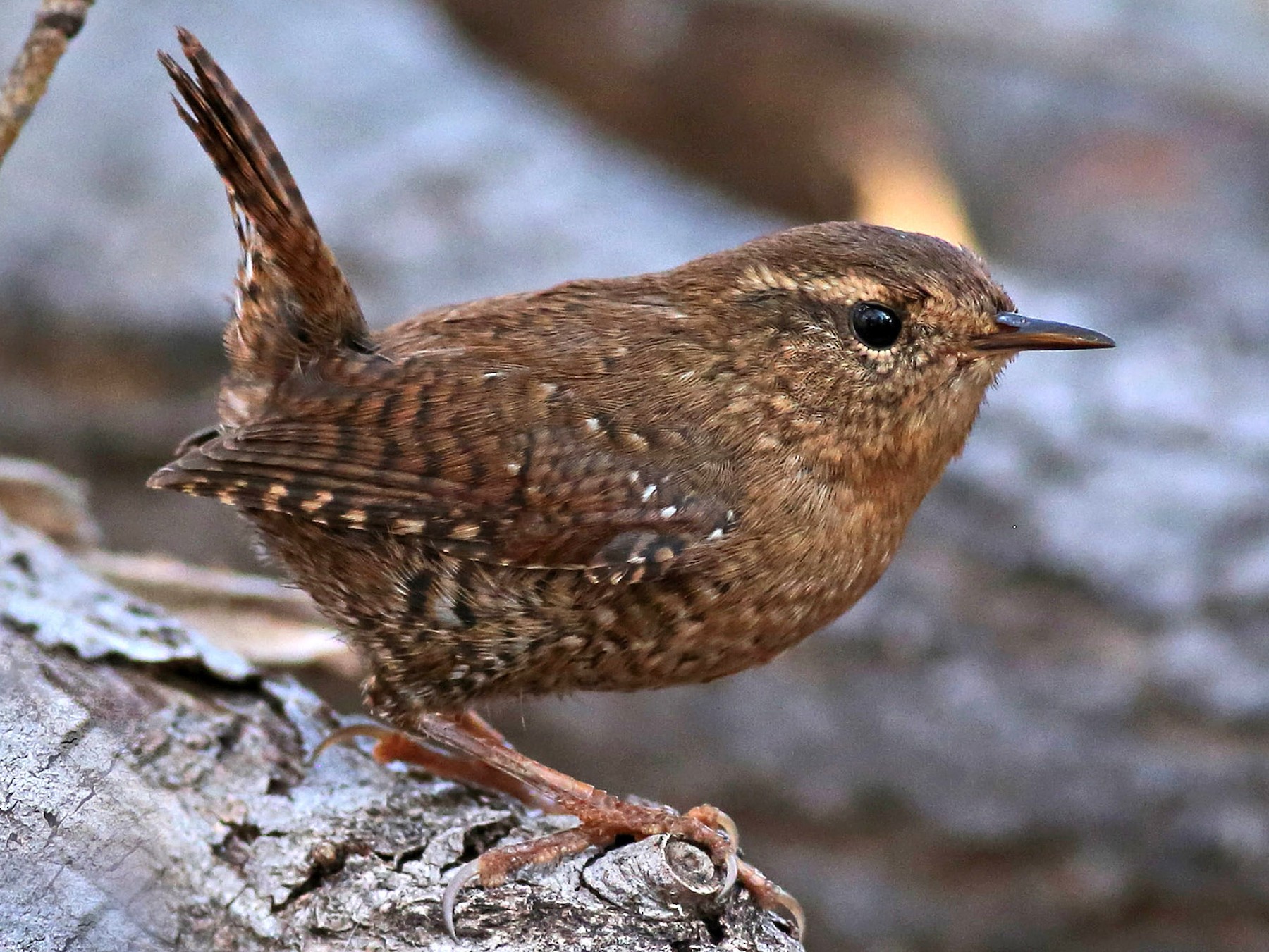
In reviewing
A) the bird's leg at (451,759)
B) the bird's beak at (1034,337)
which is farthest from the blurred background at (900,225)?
the bird's beak at (1034,337)

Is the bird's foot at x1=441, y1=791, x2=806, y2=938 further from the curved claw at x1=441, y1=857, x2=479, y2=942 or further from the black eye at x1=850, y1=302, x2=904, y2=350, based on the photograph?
the black eye at x1=850, y1=302, x2=904, y2=350

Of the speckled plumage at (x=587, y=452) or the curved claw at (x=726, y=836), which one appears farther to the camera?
the speckled plumage at (x=587, y=452)

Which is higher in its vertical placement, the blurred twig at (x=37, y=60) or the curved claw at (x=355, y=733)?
the blurred twig at (x=37, y=60)

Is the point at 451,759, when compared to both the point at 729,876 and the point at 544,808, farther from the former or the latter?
the point at 729,876

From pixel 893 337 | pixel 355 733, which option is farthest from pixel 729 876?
pixel 893 337

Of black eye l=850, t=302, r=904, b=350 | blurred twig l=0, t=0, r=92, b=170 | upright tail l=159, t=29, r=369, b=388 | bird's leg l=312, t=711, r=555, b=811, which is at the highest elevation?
black eye l=850, t=302, r=904, b=350

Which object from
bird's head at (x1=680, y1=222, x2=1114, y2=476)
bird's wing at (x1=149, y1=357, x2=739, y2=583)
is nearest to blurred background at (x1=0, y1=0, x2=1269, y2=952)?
bird's wing at (x1=149, y1=357, x2=739, y2=583)

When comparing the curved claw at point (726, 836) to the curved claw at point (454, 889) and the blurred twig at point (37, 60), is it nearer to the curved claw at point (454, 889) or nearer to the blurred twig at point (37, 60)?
the curved claw at point (454, 889)
